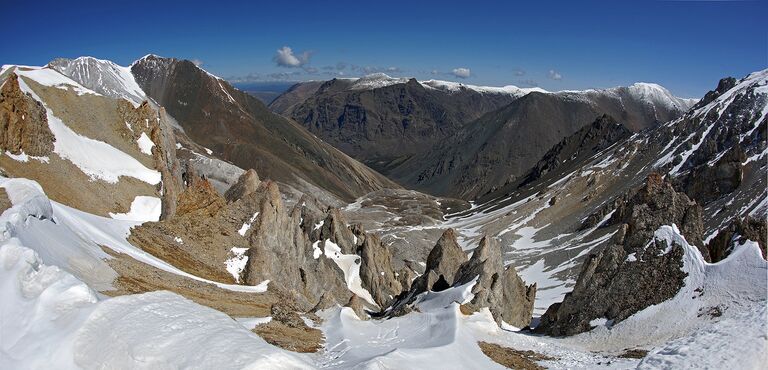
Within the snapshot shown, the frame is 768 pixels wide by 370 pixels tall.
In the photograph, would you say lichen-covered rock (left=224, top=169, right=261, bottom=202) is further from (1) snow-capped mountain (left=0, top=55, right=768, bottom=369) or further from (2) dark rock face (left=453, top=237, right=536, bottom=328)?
(2) dark rock face (left=453, top=237, right=536, bottom=328)

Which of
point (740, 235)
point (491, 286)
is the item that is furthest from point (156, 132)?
point (740, 235)

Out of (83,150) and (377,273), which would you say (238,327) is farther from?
(377,273)

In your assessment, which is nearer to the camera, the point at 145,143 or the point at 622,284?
the point at 622,284

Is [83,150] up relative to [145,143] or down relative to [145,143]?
down

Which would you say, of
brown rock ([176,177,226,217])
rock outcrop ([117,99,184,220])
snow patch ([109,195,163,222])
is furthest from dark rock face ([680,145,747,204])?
snow patch ([109,195,163,222])

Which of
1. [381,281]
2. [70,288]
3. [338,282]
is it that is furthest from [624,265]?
[381,281]

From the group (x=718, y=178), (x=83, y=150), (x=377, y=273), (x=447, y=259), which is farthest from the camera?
(x=718, y=178)

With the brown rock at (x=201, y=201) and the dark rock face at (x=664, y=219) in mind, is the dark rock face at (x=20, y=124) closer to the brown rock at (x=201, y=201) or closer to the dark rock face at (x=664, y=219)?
the brown rock at (x=201, y=201)
